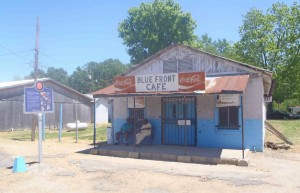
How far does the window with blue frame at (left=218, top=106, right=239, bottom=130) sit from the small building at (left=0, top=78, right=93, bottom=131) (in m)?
16.2

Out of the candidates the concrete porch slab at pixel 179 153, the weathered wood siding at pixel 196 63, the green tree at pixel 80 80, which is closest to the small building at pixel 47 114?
the weathered wood siding at pixel 196 63

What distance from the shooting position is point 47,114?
31.2 m

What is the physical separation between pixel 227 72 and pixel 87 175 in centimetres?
758

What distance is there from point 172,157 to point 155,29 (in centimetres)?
3476

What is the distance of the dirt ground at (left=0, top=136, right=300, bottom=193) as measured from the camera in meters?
8.47

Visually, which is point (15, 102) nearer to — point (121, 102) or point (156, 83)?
point (121, 102)

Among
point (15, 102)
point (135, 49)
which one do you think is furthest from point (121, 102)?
point (135, 49)

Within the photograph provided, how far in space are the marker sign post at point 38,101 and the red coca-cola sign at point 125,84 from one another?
123 inches

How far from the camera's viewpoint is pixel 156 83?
1337 centimetres

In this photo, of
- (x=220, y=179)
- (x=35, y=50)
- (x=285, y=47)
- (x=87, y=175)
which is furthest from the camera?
(x=285, y=47)

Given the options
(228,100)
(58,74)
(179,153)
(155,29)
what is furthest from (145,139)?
(58,74)

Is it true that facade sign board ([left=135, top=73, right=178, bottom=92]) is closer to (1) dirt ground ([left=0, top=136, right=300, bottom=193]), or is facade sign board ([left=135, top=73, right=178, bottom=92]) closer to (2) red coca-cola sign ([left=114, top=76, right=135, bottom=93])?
(2) red coca-cola sign ([left=114, top=76, right=135, bottom=93])

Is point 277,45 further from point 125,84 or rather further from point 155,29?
point 125,84

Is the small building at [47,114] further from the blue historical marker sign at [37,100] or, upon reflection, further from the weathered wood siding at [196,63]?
the blue historical marker sign at [37,100]
